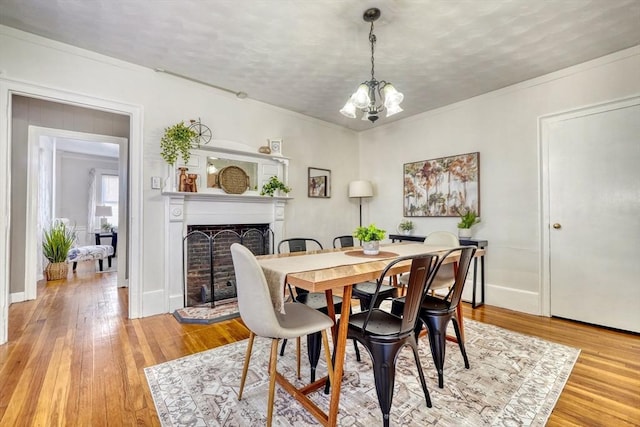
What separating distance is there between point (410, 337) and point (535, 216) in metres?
2.54

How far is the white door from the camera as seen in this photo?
2.66 meters

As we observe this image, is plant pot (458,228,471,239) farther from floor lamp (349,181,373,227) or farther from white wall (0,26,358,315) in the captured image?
white wall (0,26,358,315)

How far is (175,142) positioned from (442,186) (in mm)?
3337

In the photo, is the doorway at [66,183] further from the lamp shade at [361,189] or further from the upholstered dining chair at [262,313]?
the upholstered dining chair at [262,313]

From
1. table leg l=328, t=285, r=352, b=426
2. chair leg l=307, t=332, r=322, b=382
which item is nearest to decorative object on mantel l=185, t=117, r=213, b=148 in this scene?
chair leg l=307, t=332, r=322, b=382

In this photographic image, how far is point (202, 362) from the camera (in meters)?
2.13

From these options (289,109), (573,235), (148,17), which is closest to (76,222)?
(289,109)

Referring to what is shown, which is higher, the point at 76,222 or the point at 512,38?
the point at 512,38

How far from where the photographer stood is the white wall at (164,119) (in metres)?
2.52

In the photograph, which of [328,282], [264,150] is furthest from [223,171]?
[328,282]

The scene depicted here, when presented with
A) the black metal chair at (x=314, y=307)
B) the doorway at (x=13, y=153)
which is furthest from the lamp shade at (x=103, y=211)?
the black metal chair at (x=314, y=307)

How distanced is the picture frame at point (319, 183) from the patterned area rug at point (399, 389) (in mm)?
2567

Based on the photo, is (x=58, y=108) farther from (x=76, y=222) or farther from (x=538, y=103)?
(x=538, y=103)

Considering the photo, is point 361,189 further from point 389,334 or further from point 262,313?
point 262,313
